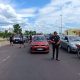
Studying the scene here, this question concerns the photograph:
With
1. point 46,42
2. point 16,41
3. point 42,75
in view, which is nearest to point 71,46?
point 46,42

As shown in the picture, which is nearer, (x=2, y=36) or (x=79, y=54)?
(x=79, y=54)

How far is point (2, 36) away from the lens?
89.7m

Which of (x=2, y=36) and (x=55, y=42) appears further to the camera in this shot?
(x=2, y=36)

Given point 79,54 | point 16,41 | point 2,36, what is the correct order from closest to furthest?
1. point 79,54
2. point 16,41
3. point 2,36

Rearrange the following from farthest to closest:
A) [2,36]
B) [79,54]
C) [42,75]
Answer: [2,36] → [79,54] → [42,75]

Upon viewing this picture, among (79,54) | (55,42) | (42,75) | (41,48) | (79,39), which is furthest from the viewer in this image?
(79,39)

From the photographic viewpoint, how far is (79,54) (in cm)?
2028

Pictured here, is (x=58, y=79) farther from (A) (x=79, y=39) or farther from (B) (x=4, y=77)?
(A) (x=79, y=39)

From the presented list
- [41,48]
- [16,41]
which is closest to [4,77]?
[41,48]

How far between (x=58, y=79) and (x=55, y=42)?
27.5 feet

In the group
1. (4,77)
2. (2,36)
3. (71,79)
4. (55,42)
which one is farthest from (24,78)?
(2,36)

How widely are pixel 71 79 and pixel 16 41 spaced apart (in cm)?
4010

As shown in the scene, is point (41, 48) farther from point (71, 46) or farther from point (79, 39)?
point (79, 39)

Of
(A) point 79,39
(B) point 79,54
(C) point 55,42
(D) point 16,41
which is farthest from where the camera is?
(D) point 16,41
